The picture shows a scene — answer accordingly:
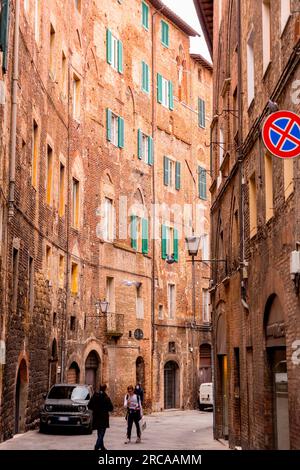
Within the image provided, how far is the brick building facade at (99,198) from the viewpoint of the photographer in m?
20.7

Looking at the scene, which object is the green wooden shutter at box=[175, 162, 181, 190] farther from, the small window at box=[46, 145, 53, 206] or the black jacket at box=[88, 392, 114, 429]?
the black jacket at box=[88, 392, 114, 429]

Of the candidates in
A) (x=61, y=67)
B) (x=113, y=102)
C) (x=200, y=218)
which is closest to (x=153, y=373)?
(x=200, y=218)

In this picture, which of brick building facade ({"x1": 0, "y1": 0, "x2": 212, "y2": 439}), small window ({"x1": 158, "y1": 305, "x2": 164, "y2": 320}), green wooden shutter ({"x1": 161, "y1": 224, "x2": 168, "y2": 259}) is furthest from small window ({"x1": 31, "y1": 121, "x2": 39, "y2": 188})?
small window ({"x1": 158, "y1": 305, "x2": 164, "y2": 320})

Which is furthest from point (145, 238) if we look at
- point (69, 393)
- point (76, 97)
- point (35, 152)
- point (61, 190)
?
point (35, 152)

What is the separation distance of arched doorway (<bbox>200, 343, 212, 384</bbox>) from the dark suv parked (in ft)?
60.4

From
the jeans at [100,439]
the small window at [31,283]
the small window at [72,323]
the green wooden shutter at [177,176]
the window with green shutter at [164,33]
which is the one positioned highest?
the window with green shutter at [164,33]

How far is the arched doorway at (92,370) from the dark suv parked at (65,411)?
24.6 feet

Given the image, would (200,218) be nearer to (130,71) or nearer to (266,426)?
(130,71)

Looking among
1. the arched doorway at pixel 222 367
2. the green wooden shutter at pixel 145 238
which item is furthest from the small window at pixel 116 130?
the arched doorway at pixel 222 367

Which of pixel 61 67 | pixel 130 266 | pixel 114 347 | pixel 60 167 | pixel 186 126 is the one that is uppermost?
pixel 186 126

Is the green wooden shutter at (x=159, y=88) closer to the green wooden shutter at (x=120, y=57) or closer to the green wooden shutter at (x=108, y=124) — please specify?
the green wooden shutter at (x=120, y=57)

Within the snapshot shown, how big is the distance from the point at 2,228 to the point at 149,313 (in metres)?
18.7

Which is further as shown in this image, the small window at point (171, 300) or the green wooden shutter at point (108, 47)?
the small window at point (171, 300)

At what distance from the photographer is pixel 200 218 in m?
42.1
